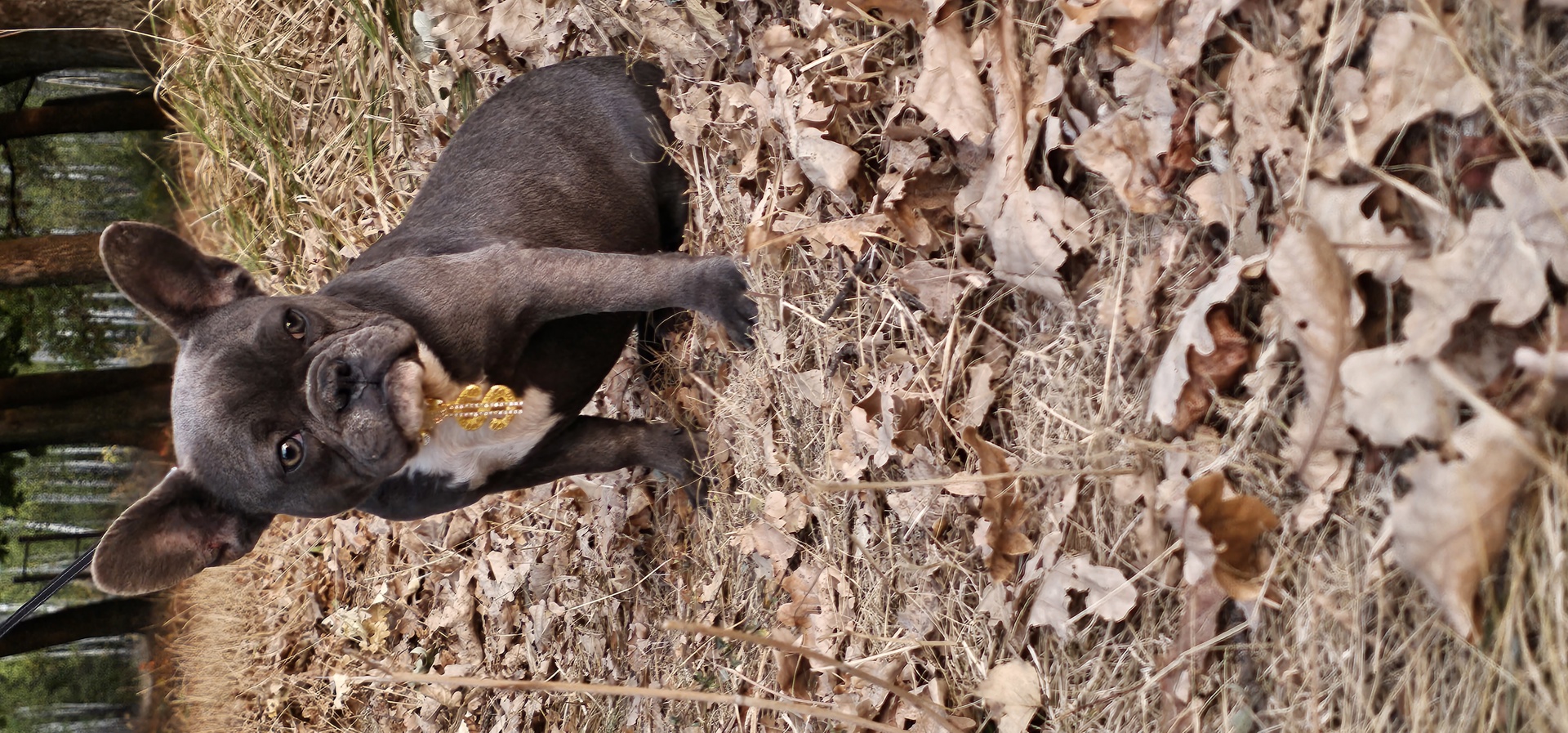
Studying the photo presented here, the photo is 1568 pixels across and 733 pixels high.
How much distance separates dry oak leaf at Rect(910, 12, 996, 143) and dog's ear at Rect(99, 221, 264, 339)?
2934 millimetres

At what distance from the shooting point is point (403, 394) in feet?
12.4

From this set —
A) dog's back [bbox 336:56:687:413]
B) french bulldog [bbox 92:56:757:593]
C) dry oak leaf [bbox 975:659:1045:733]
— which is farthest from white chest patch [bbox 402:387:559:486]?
dry oak leaf [bbox 975:659:1045:733]

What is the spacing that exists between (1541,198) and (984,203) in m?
1.63

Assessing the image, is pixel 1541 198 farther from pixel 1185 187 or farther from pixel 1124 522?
pixel 1124 522

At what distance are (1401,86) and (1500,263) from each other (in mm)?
508

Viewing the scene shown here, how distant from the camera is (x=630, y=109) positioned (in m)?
5.16

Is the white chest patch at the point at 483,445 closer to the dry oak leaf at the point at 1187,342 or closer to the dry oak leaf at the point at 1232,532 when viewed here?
the dry oak leaf at the point at 1187,342

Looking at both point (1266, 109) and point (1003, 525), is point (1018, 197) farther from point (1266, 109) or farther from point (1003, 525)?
point (1003, 525)

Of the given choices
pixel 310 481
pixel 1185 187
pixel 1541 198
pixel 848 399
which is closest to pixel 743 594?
pixel 848 399

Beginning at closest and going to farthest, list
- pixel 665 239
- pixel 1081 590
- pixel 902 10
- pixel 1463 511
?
pixel 1463 511 < pixel 1081 590 < pixel 902 10 < pixel 665 239

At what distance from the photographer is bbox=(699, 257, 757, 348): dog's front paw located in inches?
172

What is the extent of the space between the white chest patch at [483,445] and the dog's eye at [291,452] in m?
0.44

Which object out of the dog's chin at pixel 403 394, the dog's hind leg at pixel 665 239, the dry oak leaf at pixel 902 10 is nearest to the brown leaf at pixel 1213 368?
the dry oak leaf at pixel 902 10

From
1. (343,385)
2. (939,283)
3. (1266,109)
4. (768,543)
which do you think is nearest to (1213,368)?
(1266,109)
